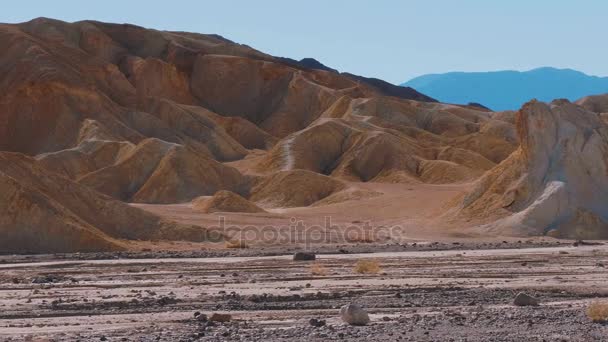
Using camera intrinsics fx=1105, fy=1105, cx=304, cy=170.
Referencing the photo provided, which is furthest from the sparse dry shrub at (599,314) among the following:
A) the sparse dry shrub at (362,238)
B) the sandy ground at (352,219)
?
the sparse dry shrub at (362,238)

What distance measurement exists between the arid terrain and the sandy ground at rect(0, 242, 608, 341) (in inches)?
3.2

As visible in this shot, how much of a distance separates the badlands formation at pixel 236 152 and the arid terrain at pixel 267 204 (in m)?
0.14

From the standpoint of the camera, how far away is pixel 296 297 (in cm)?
1961

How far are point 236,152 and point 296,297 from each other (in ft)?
228

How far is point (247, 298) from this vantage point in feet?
64.6

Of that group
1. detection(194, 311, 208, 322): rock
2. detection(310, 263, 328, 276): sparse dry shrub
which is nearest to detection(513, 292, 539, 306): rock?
detection(194, 311, 208, 322): rock

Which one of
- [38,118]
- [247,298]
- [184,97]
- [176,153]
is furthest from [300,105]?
[247,298]

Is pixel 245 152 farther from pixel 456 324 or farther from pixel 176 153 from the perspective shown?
pixel 456 324

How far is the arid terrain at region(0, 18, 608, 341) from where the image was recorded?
17.3 m

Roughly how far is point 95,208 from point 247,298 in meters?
24.2

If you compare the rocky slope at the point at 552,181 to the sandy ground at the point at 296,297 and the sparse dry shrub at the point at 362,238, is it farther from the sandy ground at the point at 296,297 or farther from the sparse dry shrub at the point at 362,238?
the sandy ground at the point at 296,297

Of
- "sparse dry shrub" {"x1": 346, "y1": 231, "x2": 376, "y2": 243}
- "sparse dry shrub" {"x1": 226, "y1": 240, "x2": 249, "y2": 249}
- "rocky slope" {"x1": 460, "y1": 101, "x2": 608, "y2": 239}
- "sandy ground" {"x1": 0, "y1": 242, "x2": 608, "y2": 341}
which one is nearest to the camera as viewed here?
"sandy ground" {"x1": 0, "y1": 242, "x2": 608, "y2": 341}

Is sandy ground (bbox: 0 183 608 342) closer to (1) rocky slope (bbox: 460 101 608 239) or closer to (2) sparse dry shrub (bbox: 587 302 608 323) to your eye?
(2) sparse dry shrub (bbox: 587 302 608 323)

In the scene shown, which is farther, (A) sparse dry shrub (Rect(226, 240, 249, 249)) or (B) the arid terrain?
(A) sparse dry shrub (Rect(226, 240, 249, 249))
